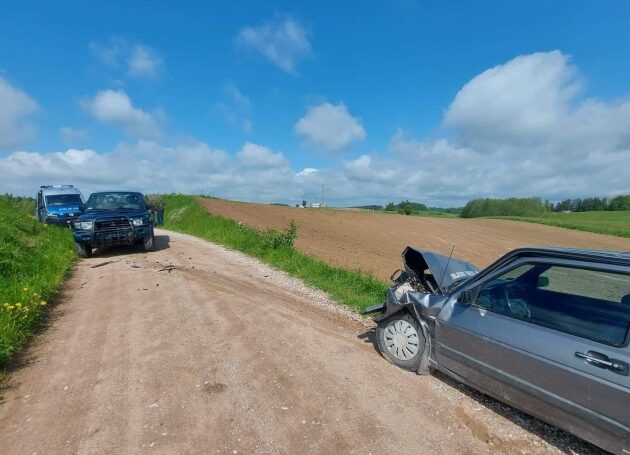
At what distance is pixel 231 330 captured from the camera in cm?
480

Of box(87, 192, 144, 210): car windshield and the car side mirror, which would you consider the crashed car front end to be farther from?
box(87, 192, 144, 210): car windshield

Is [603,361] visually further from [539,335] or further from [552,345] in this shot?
[539,335]

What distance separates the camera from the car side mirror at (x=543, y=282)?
3.47 metres

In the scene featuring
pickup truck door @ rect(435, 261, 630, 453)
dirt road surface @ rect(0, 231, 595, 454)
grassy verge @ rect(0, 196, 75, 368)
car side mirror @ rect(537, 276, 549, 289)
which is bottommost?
dirt road surface @ rect(0, 231, 595, 454)

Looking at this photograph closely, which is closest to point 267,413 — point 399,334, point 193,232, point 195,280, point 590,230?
point 399,334

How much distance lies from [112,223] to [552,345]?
35.1 feet

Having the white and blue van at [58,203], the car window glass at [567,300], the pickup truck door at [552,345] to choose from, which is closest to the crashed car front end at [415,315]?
the pickup truck door at [552,345]

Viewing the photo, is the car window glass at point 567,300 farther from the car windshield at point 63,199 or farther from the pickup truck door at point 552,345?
the car windshield at point 63,199

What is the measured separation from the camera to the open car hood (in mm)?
4211

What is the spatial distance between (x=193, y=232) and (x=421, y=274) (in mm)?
14954

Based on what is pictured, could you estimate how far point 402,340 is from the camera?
3.97 m

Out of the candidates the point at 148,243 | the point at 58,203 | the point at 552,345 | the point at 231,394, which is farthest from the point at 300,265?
the point at 58,203

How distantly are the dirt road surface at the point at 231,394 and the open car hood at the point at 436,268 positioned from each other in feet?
3.60

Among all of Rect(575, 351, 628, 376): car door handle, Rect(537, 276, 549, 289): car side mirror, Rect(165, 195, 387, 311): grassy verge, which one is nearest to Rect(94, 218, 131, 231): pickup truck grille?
Rect(165, 195, 387, 311): grassy verge
